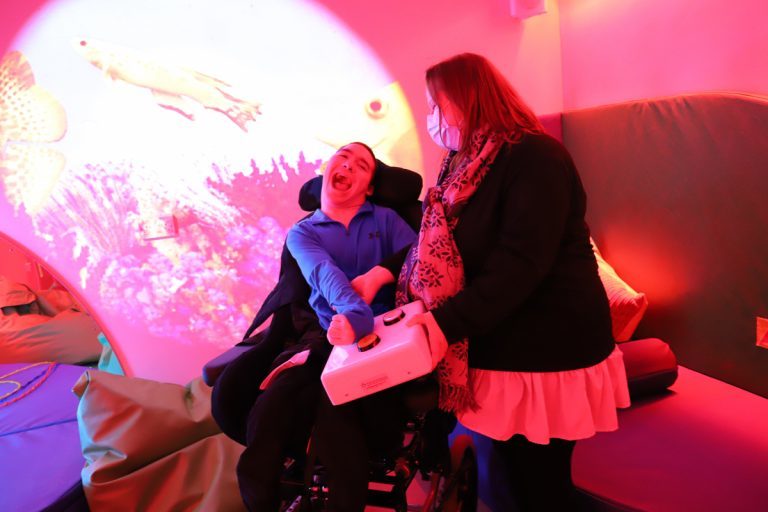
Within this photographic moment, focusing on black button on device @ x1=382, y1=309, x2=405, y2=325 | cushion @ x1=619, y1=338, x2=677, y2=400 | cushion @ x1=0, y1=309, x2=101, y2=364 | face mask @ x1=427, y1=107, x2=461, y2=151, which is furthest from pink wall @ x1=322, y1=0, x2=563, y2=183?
cushion @ x1=0, y1=309, x2=101, y2=364

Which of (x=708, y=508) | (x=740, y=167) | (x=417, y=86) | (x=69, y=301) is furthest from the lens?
(x=69, y=301)

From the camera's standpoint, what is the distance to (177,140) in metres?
2.70

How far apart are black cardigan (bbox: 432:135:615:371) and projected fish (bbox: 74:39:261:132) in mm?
1856

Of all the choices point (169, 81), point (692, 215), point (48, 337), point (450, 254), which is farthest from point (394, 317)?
point (48, 337)

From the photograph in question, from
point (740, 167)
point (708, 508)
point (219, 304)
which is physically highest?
point (740, 167)

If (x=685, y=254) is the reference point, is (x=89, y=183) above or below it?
above

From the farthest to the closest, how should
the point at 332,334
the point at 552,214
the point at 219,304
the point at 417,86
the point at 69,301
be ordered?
the point at 69,301, the point at 219,304, the point at 417,86, the point at 332,334, the point at 552,214

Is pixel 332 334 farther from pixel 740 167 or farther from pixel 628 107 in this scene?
pixel 628 107

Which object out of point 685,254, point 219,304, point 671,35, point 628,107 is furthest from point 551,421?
point 219,304

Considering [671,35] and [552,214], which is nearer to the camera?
[552,214]

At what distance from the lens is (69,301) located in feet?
10.3

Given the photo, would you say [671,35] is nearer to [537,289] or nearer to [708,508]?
[537,289]

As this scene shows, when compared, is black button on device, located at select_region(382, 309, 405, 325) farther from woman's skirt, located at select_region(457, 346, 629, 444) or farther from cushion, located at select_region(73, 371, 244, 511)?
cushion, located at select_region(73, 371, 244, 511)

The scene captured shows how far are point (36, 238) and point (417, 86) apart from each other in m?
2.38
